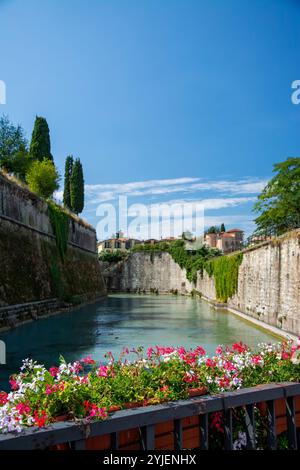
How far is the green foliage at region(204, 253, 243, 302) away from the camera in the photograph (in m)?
28.0

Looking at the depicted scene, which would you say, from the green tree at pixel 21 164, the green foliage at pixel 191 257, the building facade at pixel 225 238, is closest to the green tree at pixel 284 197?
the green foliage at pixel 191 257

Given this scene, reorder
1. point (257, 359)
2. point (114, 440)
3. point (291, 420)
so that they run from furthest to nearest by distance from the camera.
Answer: point (257, 359), point (291, 420), point (114, 440)

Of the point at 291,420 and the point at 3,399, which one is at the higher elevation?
the point at 3,399

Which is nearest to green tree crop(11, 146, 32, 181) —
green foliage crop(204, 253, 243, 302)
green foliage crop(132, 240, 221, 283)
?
green foliage crop(204, 253, 243, 302)

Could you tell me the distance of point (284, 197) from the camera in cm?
3491

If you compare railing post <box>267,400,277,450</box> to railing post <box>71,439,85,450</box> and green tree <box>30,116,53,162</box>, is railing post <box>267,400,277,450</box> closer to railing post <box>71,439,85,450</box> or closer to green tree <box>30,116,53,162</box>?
railing post <box>71,439,85,450</box>

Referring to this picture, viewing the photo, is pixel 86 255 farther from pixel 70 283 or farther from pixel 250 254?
pixel 250 254

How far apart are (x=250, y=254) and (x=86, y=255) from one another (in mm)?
21787

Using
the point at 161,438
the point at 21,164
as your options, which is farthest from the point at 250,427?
the point at 21,164

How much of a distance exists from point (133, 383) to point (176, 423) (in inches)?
18.9

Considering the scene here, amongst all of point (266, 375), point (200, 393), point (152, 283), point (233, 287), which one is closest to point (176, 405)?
point (200, 393)

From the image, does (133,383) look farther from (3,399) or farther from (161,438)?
(3,399)

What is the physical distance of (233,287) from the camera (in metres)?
28.5

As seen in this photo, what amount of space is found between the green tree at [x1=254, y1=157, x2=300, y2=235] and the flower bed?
2961cm
